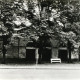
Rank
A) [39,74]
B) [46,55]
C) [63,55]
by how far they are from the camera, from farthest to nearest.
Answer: [63,55], [46,55], [39,74]

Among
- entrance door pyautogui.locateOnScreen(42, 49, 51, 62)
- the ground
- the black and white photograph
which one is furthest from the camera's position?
entrance door pyautogui.locateOnScreen(42, 49, 51, 62)

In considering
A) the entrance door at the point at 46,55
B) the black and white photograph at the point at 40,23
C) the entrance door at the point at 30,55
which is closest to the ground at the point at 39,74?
the black and white photograph at the point at 40,23

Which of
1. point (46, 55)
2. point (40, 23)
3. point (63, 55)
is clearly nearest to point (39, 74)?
point (40, 23)

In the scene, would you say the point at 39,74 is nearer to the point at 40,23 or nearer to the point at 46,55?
the point at 40,23

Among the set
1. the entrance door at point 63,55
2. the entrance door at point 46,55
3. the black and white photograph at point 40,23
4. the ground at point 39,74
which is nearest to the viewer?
the ground at point 39,74

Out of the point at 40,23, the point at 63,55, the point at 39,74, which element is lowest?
the point at 63,55

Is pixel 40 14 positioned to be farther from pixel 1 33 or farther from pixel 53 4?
pixel 1 33

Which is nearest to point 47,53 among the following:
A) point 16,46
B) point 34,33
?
point 16,46

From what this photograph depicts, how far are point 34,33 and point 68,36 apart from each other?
371cm

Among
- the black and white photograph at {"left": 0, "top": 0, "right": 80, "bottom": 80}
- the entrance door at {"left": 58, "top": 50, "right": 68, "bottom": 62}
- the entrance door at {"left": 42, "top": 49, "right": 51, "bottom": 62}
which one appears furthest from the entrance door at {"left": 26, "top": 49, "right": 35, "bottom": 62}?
the entrance door at {"left": 58, "top": 50, "right": 68, "bottom": 62}

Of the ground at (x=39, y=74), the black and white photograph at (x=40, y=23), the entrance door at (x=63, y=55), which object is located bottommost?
the entrance door at (x=63, y=55)

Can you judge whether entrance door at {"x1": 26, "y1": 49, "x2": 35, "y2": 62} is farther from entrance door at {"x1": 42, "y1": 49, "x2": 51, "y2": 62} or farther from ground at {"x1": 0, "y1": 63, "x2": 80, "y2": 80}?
ground at {"x1": 0, "y1": 63, "x2": 80, "y2": 80}

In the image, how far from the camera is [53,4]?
2812 centimetres

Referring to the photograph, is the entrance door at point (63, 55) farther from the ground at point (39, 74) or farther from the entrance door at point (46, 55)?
the ground at point (39, 74)
